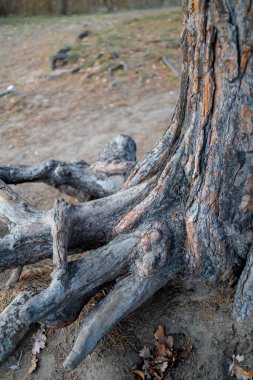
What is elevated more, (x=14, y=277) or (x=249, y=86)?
(x=249, y=86)

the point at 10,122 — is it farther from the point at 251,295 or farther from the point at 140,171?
the point at 251,295

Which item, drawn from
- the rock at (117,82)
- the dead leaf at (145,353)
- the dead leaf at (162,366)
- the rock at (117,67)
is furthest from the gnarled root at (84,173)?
the rock at (117,67)

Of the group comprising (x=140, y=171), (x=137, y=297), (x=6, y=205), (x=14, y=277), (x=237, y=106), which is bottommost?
(x=14, y=277)

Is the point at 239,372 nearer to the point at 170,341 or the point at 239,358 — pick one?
the point at 239,358

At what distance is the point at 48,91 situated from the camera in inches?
307

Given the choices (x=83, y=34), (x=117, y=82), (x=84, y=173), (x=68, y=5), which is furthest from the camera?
(x=68, y=5)

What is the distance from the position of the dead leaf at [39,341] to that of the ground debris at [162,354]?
67 cm

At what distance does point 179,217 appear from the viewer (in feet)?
9.15

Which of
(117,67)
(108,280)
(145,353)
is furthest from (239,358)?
(117,67)

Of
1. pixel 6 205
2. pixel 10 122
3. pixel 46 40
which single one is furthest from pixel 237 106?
pixel 46 40

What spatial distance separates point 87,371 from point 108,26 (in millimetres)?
9819

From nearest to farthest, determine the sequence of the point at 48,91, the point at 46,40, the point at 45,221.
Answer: the point at 45,221 < the point at 48,91 < the point at 46,40

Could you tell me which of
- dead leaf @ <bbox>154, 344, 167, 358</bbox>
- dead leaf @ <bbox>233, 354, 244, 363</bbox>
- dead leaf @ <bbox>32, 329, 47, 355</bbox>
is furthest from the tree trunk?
dead leaf @ <bbox>32, 329, 47, 355</bbox>

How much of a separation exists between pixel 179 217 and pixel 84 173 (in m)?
1.44
